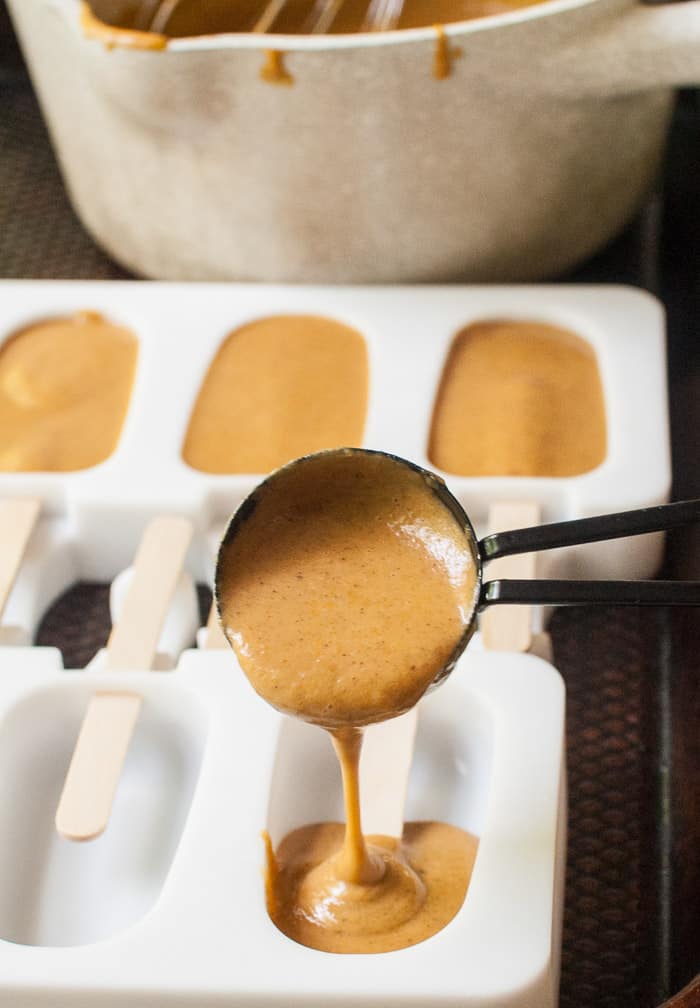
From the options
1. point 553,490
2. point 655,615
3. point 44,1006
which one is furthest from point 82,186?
point 44,1006

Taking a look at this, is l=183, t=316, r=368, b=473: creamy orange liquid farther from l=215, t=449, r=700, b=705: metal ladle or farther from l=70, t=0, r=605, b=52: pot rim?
l=215, t=449, r=700, b=705: metal ladle

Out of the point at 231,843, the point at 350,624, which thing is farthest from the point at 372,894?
the point at 350,624

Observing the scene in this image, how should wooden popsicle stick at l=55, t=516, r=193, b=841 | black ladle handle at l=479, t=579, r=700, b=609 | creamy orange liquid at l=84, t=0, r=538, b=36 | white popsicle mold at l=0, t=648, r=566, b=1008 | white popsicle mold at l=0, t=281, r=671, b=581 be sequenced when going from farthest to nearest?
creamy orange liquid at l=84, t=0, r=538, b=36
white popsicle mold at l=0, t=281, r=671, b=581
wooden popsicle stick at l=55, t=516, r=193, b=841
white popsicle mold at l=0, t=648, r=566, b=1008
black ladle handle at l=479, t=579, r=700, b=609

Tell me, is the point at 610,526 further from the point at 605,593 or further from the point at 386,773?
the point at 386,773

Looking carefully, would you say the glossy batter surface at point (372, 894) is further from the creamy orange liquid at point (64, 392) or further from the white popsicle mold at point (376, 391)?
the creamy orange liquid at point (64, 392)

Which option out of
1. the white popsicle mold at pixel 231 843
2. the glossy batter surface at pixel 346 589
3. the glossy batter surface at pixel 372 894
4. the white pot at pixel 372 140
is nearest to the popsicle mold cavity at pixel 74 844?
the white popsicle mold at pixel 231 843

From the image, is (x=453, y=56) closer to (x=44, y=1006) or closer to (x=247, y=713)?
(x=247, y=713)

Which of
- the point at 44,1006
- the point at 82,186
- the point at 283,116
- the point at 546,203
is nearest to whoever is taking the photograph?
the point at 44,1006

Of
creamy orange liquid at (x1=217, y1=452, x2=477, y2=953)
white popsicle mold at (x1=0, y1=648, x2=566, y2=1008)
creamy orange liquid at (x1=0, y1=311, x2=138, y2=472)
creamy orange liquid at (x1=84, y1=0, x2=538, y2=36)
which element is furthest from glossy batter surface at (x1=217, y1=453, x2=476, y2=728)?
creamy orange liquid at (x1=84, y1=0, x2=538, y2=36)
